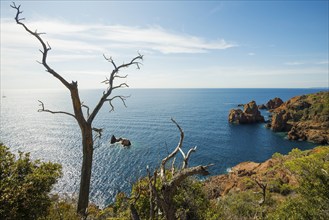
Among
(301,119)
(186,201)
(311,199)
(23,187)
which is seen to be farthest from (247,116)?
(23,187)

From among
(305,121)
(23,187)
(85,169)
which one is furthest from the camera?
(305,121)

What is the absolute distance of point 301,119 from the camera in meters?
90.2

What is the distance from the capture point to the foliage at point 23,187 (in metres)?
7.61

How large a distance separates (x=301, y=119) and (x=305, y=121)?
3656mm

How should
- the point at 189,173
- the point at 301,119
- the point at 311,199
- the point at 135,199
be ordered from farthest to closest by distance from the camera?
the point at 301,119, the point at 311,199, the point at 135,199, the point at 189,173

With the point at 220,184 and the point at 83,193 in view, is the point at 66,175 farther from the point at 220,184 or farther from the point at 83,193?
the point at 83,193

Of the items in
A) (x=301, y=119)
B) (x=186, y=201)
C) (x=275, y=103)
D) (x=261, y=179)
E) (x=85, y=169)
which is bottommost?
(x=261, y=179)

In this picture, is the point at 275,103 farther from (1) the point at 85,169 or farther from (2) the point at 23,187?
(2) the point at 23,187

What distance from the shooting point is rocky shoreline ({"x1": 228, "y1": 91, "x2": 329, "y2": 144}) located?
3020 inches

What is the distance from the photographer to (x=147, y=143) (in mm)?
70875

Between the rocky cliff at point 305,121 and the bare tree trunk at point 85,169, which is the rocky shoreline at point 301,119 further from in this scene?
the bare tree trunk at point 85,169

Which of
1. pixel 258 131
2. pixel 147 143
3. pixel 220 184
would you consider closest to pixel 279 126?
pixel 258 131

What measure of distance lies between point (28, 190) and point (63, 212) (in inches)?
134

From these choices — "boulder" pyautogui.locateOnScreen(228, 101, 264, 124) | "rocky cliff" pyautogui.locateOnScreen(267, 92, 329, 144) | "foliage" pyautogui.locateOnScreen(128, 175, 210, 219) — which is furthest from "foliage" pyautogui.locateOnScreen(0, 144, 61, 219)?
"boulder" pyautogui.locateOnScreen(228, 101, 264, 124)
